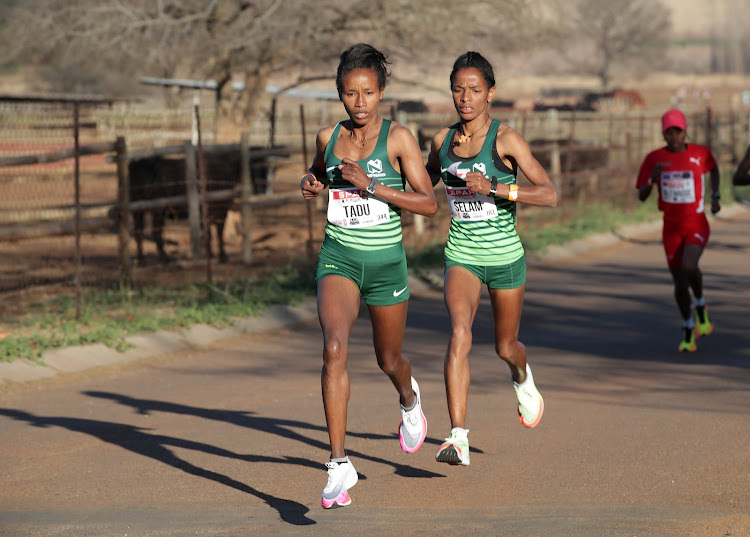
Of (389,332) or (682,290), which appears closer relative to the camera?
(389,332)

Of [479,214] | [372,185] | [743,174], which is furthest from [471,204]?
[743,174]

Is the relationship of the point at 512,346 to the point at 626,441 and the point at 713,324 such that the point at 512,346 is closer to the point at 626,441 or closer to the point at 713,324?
the point at 626,441

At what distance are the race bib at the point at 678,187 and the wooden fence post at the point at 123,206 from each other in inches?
232

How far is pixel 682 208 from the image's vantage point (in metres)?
10.1

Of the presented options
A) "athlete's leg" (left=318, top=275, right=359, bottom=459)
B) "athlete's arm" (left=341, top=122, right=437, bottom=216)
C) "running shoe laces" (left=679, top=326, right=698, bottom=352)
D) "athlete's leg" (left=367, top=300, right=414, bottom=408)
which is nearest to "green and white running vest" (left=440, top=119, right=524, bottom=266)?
"athlete's arm" (left=341, top=122, right=437, bottom=216)

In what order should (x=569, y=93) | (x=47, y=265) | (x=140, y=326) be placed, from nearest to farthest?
(x=140, y=326) → (x=47, y=265) → (x=569, y=93)

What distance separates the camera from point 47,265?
51.1 ft

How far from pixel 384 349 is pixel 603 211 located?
56.9 feet

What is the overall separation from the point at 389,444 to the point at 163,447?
138 cm

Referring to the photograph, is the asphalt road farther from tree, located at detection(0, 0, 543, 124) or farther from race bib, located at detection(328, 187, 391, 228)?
tree, located at detection(0, 0, 543, 124)

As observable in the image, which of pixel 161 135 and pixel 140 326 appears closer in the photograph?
pixel 140 326

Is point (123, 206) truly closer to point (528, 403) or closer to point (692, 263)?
point (692, 263)

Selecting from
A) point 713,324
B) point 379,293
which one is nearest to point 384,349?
point 379,293

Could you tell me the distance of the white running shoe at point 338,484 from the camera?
204 inches
